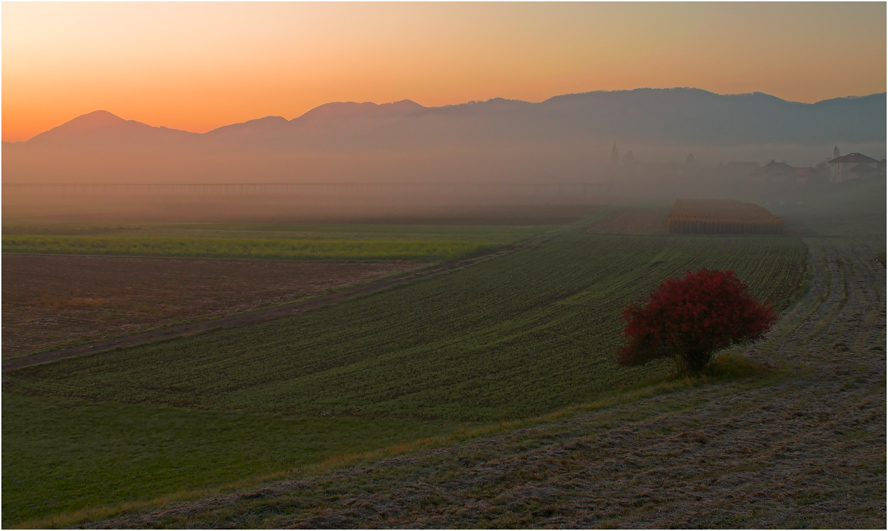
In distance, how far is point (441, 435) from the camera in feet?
52.6

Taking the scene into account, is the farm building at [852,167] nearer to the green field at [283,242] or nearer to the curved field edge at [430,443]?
the green field at [283,242]

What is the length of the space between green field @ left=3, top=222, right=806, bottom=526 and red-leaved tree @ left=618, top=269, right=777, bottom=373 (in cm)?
106

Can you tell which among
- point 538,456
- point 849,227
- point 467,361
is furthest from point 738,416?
point 849,227

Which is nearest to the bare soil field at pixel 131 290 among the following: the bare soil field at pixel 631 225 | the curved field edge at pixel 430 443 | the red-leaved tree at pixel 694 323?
the curved field edge at pixel 430 443

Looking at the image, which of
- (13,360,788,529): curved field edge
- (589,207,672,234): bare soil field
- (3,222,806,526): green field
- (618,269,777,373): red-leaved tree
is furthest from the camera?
(589,207,672,234): bare soil field

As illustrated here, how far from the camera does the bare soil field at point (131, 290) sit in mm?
29141

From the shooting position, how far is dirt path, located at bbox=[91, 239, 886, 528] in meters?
10.9

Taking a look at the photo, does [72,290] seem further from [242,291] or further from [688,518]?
[688,518]

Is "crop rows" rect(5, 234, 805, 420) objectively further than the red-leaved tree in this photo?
No

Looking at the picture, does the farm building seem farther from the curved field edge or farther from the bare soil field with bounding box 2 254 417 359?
the curved field edge

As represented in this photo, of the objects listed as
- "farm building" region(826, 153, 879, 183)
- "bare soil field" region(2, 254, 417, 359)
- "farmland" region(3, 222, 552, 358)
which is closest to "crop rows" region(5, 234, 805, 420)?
"bare soil field" region(2, 254, 417, 359)

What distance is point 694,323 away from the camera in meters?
19.4

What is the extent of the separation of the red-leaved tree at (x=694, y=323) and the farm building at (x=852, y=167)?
165m

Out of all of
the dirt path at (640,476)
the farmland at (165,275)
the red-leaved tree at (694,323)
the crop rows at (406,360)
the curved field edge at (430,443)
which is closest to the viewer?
the dirt path at (640,476)
